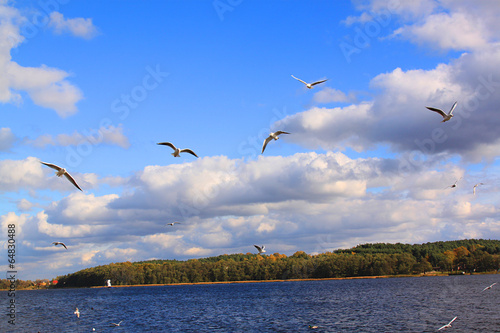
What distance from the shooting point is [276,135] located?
34906 mm

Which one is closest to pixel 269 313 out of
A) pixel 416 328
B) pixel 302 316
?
pixel 302 316

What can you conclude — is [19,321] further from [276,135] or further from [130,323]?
[276,135]

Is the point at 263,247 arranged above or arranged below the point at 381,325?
above

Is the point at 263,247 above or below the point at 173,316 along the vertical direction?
above

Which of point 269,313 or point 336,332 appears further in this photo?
point 269,313

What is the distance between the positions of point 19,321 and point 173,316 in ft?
86.0

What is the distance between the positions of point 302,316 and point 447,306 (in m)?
23.0

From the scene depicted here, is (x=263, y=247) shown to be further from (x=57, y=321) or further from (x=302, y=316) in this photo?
(x=57, y=321)

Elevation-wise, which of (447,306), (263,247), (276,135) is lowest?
(447,306)

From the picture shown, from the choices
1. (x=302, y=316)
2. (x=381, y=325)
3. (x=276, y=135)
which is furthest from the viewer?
(x=302, y=316)

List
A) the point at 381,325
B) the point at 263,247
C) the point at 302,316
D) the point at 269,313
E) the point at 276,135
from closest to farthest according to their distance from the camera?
the point at 276,135, the point at 263,247, the point at 381,325, the point at 302,316, the point at 269,313

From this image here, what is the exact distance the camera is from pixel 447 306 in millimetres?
66750

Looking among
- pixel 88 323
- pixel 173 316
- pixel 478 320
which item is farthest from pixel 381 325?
pixel 88 323

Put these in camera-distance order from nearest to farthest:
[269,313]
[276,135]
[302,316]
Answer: [276,135] < [302,316] < [269,313]
